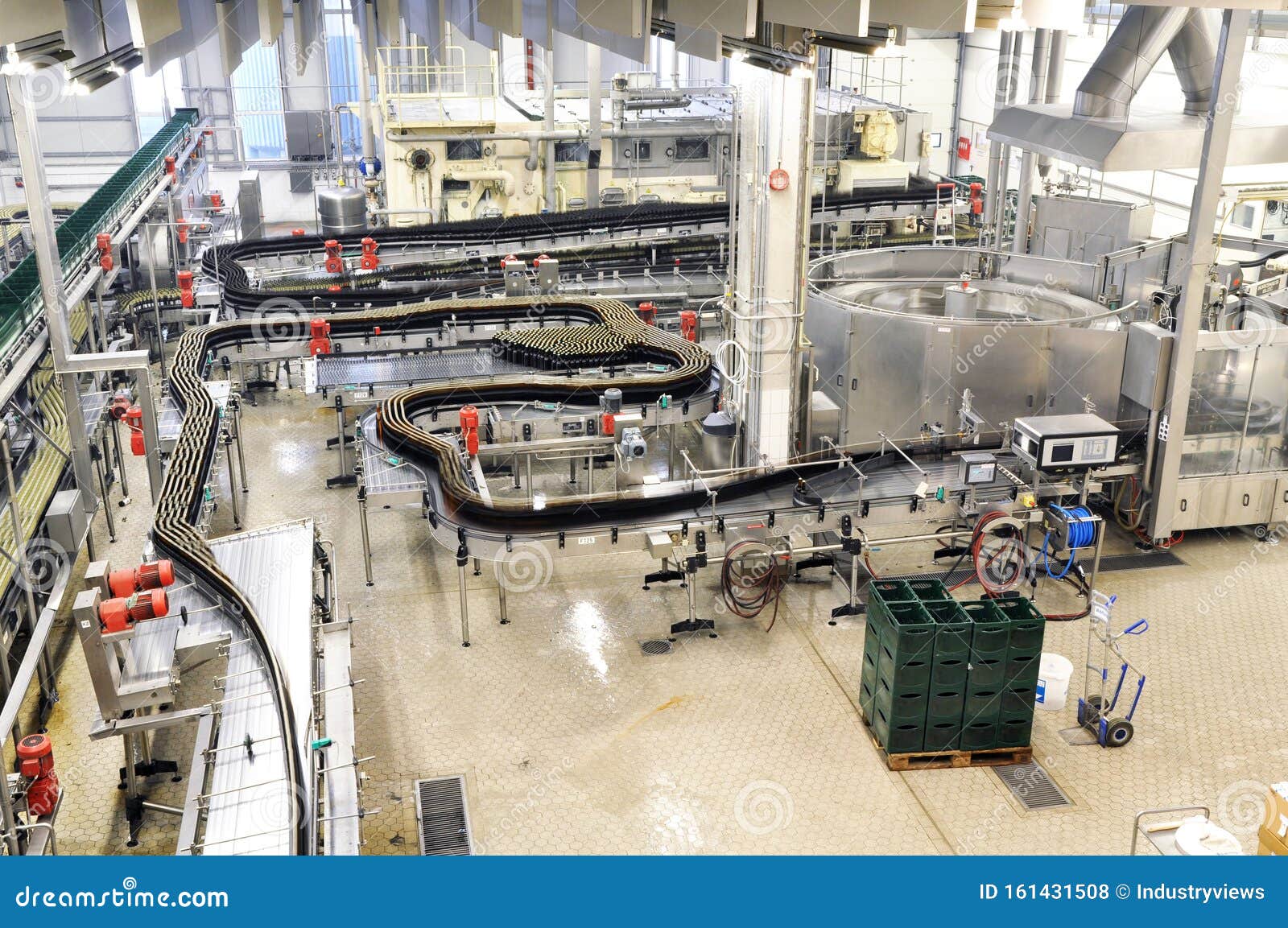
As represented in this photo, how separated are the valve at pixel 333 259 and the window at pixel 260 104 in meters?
10.7

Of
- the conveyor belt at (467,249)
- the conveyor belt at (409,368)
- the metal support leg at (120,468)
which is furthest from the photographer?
the conveyor belt at (467,249)

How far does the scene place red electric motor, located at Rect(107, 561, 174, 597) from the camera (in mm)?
5723

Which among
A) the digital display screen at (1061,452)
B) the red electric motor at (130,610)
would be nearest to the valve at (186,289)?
the red electric motor at (130,610)

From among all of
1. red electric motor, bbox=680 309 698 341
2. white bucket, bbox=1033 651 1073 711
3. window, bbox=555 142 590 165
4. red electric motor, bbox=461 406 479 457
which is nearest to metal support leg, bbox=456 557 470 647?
red electric motor, bbox=461 406 479 457

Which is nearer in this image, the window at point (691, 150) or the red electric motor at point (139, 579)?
the red electric motor at point (139, 579)

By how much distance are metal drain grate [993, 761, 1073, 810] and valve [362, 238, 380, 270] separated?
942 centimetres

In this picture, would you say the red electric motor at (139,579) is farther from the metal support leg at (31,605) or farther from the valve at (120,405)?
the valve at (120,405)

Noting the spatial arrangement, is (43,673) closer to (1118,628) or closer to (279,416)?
(279,416)

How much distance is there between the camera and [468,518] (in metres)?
7.99

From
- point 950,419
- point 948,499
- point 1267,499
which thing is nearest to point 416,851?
point 948,499

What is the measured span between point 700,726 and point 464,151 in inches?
423

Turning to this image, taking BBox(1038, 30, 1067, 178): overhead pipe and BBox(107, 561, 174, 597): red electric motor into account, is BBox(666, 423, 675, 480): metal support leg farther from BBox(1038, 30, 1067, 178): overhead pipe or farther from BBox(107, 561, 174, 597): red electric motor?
BBox(1038, 30, 1067, 178): overhead pipe

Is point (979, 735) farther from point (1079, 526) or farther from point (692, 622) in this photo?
point (692, 622)

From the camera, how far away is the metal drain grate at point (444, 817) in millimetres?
6066
